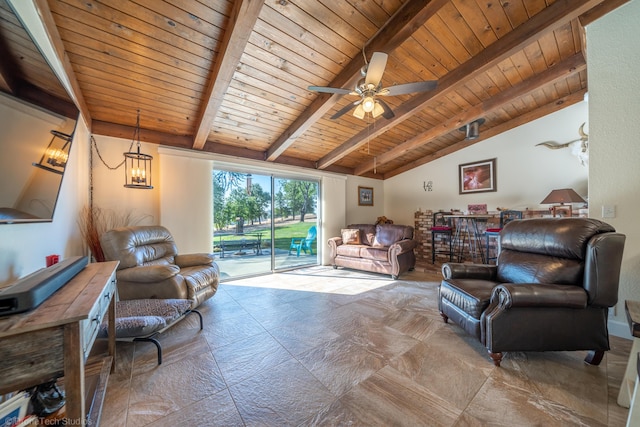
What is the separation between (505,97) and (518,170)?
1842 millimetres

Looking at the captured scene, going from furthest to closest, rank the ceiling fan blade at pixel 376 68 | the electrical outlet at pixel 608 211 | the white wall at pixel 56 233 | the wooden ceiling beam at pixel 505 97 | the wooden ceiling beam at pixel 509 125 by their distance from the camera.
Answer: the wooden ceiling beam at pixel 509 125
the wooden ceiling beam at pixel 505 97
the electrical outlet at pixel 608 211
the ceiling fan blade at pixel 376 68
the white wall at pixel 56 233

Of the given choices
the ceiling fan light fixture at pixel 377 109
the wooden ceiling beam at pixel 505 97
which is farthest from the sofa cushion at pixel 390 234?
the ceiling fan light fixture at pixel 377 109

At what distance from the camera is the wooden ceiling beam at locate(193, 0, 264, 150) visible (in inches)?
71.0

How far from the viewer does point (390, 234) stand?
16.1 feet

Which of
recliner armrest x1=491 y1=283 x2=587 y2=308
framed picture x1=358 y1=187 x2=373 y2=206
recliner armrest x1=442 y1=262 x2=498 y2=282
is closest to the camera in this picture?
recliner armrest x1=491 y1=283 x2=587 y2=308

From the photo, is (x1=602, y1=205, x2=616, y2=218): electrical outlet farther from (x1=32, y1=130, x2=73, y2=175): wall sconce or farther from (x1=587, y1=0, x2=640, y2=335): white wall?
(x1=32, y1=130, x2=73, y2=175): wall sconce

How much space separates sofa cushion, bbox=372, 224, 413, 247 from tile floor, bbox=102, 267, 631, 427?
2237 millimetres

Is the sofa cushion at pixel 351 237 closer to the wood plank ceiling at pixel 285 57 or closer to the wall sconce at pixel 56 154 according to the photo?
the wood plank ceiling at pixel 285 57

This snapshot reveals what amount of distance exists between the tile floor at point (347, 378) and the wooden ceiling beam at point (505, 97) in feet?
10.1

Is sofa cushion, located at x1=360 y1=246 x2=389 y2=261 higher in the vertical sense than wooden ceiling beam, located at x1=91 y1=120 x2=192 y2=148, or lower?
lower

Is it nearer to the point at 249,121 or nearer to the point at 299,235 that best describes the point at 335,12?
the point at 249,121

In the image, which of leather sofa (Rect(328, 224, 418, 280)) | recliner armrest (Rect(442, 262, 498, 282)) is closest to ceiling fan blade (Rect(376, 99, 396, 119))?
recliner armrest (Rect(442, 262, 498, 282))

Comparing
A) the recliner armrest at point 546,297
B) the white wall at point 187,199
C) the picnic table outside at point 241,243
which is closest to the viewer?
the recliner armrest at point 546,297

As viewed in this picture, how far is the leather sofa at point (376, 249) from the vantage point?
4.28 meters
